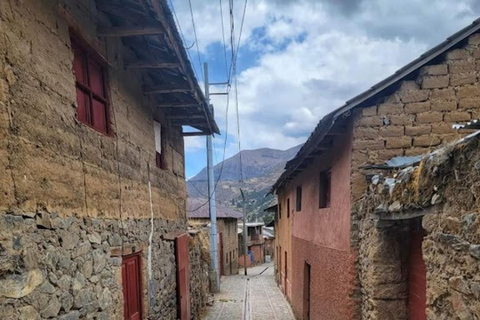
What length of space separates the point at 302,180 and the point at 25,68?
8965mm

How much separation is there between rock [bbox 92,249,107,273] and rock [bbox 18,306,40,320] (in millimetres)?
1153

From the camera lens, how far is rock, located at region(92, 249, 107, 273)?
4184 mm

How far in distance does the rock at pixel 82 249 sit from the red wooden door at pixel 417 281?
13.4 ft

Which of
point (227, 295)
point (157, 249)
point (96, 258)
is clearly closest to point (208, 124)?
point (157, 249)

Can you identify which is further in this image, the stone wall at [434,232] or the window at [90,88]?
the window at [90,88]

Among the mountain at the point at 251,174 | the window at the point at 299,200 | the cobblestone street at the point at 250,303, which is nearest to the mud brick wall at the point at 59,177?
the window at the point at 299,200

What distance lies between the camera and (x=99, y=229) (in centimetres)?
436

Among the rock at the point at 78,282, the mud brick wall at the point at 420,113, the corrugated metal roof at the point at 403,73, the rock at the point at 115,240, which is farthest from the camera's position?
the mud brick wall at the point at 420,113

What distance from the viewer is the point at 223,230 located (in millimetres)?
25766

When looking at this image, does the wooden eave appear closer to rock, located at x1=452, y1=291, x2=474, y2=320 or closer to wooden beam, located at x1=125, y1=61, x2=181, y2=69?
wooden beam, located at x1=125, y1=61, x2=181, y2=69

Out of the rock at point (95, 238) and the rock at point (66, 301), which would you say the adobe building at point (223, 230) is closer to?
the rock at point (95, 238)

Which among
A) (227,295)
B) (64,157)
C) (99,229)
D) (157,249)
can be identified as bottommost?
(227,295)

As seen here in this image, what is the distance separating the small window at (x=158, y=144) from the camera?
7344 millimetres

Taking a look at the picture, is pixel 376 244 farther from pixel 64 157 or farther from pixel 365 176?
pixel 64 157
